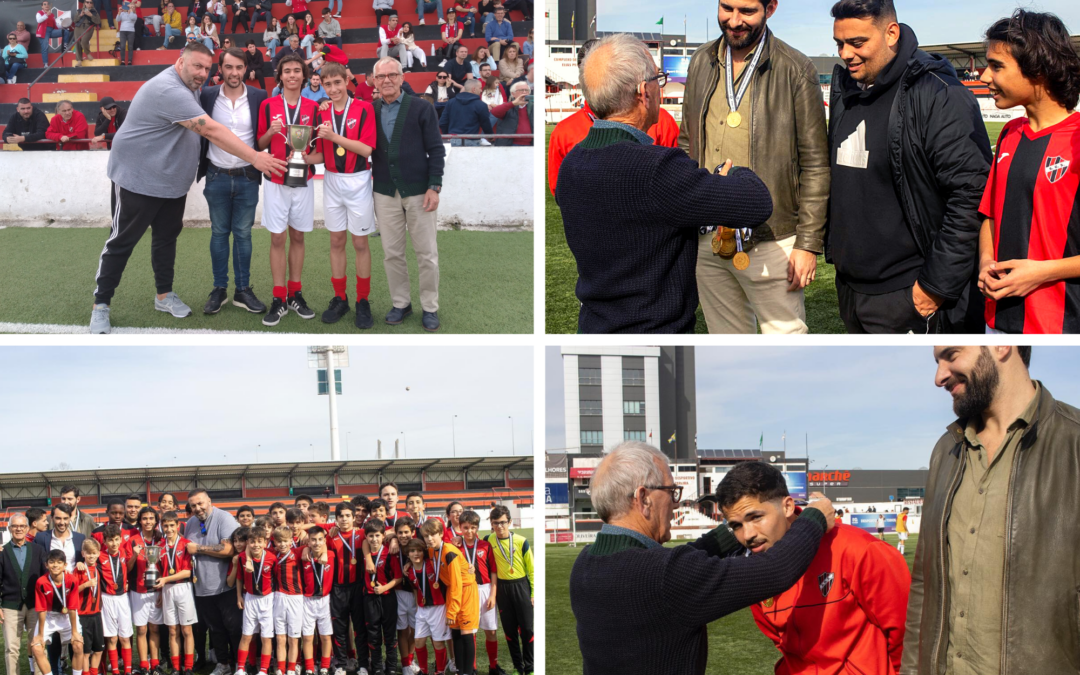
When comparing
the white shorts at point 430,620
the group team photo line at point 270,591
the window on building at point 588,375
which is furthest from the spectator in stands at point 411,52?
the window on building at point 588,375

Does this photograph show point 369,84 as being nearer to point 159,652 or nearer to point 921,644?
point 159,652

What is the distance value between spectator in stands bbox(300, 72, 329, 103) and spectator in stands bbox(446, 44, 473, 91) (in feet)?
13.3

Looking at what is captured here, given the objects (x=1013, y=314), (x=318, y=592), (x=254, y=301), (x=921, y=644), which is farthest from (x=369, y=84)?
(x=921, y=644)

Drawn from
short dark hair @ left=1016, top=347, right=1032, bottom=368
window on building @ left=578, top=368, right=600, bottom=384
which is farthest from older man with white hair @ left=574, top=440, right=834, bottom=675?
window on building @ left=578, top=368, right=600, bottom=384

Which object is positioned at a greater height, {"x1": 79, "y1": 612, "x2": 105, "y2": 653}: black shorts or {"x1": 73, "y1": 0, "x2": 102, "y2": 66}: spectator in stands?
{"x1": 73, "y1": 0, "x2": 102, "y2": 66}: spectator in stands

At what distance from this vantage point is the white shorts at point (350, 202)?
491 cm

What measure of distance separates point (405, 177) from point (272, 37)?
23.9 ft

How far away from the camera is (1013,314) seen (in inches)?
105

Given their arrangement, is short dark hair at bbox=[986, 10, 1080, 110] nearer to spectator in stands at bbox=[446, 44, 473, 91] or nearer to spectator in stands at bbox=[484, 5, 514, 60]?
spectator in stands at bbox=[446, 44, 473, 91]

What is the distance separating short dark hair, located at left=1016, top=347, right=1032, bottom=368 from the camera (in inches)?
93.1

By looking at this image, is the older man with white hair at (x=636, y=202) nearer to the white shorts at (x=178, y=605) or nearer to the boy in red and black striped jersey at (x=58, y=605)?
the white shorts at (x=178, y=605)

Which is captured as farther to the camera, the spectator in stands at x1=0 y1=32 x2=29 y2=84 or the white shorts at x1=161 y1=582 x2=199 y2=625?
the spectator in stands at x1=0 y1=32 x2=29 y2=84

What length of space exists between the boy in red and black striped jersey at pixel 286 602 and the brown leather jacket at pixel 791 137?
3895 millimetres

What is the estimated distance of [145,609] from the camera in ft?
18.1
